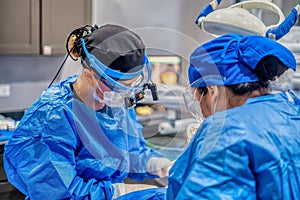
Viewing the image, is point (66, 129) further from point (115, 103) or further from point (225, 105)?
point (225, 105)

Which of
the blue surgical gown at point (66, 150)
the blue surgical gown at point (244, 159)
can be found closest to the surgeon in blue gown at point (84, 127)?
the blue surgical gown at point (66, 150)

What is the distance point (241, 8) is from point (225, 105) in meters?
0.49

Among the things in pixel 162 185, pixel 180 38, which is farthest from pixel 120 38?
pixel 162 185

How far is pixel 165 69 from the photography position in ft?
4.21

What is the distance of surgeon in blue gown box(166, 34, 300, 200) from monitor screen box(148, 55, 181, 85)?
0.24 metres

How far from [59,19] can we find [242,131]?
2032 mm

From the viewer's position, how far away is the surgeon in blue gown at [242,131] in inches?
28.2

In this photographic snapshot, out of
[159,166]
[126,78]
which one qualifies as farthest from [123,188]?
[126,78]

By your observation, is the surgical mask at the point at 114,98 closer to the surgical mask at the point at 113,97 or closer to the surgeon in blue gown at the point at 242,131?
the surgical mask at the point at 113,97

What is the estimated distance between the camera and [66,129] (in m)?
1.08

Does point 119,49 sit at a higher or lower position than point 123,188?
higher

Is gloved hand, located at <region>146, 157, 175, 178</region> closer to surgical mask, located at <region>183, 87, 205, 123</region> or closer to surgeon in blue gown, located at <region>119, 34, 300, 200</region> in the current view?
surgical mask, located at <region>183, 87, 205, 123</region>

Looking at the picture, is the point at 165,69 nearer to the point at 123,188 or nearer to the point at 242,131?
the point at 123,188

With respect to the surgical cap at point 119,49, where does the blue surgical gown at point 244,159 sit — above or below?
below
